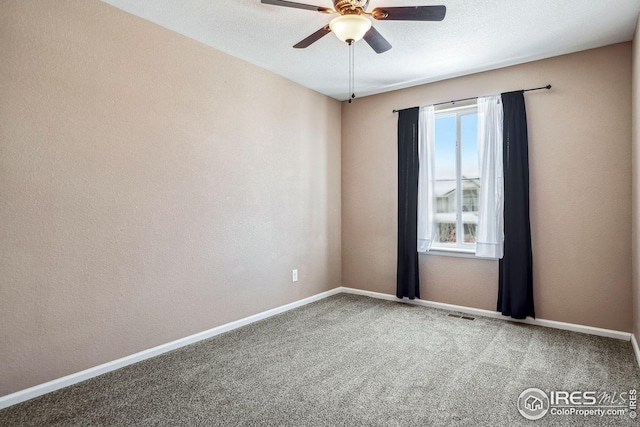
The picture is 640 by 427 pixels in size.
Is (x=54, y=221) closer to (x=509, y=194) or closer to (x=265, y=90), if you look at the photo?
(x=265, y=90)

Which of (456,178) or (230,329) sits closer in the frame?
(230,329)

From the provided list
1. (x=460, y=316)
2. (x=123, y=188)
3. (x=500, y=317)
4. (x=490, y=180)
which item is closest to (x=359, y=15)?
(x=123, y=188)

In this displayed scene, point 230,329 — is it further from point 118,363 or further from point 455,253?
point 455,253

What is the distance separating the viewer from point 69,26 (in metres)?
2.38

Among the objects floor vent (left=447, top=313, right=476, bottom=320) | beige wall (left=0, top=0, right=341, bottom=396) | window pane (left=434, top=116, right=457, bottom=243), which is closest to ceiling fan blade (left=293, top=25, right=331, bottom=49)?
beige wall (left=0, top=0, right=341, bottom=396)

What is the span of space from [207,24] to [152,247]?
179 centimetres

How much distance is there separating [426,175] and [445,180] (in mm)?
234

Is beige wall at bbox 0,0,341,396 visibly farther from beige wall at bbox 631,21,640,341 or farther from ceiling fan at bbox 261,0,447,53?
beige wall at bbox 631,21,640,341

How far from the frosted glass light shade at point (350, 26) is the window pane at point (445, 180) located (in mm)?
2235

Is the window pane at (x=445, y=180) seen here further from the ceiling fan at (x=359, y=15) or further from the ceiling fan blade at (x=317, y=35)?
the ceiling fan blade at (x=317, y=35)

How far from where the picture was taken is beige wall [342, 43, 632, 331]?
10.3ft

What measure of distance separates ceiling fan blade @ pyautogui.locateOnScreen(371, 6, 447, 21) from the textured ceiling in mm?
408

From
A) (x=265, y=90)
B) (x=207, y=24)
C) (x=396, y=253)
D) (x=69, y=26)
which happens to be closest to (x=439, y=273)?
(x=396, y=253)

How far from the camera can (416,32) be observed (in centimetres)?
293
